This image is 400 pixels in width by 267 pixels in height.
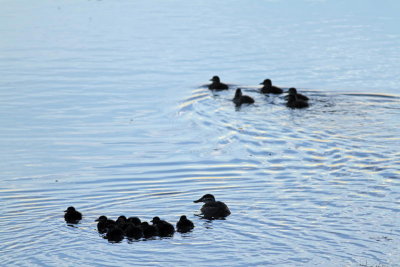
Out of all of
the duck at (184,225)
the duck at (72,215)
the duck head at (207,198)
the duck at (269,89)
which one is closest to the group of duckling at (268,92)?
the duck at (269,89)

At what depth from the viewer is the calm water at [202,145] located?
420 inches

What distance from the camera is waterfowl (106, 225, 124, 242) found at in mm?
10852

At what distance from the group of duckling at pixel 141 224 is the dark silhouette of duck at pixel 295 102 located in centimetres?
710

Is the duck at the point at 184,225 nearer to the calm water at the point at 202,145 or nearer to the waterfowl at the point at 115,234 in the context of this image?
the calm water at the point at 202,145

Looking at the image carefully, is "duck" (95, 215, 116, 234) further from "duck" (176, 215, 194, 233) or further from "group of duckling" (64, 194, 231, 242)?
"duck" (176, 215, 194, 233)

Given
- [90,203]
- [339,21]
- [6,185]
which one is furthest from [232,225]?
[339,21]

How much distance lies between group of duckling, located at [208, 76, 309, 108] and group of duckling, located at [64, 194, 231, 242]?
7.23m

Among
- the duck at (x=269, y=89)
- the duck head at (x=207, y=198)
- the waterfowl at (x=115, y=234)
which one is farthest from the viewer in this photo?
the duck at (x=269, y=89)

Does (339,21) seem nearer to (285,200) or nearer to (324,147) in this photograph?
(324,147)

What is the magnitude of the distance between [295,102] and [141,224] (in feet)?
27.3

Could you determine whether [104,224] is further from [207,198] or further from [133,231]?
[207,198]

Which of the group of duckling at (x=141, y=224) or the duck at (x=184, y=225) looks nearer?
the group of duckling at (x=141, y=224)

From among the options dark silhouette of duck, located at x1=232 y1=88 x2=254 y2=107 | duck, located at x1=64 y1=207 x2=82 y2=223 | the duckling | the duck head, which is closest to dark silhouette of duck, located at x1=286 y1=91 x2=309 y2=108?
dark silhouette of duck, located at x1=232 y1=88 x2=254 y2=107

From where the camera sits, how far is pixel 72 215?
11812 mm
